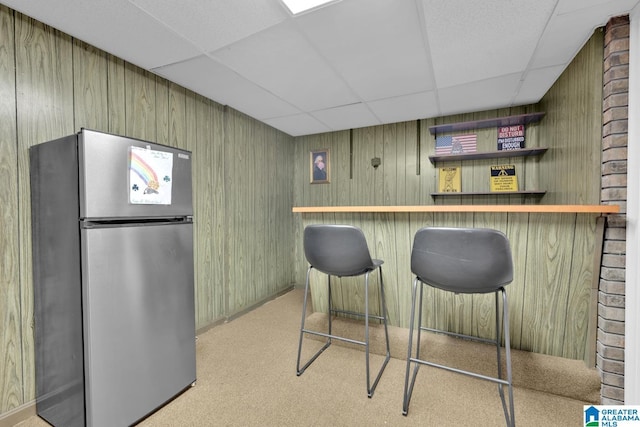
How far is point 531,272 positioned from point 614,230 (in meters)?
0.47

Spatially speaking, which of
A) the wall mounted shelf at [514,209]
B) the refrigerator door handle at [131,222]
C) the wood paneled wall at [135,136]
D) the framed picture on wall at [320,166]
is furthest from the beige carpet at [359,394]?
the framed picture on wall at [320,166]

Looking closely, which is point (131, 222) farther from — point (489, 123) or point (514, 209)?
point (489, 123)

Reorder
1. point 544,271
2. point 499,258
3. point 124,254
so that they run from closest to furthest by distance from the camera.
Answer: point 499,258
point 124,254
point 544,271

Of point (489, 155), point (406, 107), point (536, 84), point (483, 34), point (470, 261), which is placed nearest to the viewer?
point (470, 261)

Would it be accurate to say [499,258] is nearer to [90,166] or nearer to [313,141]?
[90,166]

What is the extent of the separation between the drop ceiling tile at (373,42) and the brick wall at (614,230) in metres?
1.07

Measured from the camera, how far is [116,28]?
1.60 m

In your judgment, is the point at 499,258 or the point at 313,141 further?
the point at 313,141

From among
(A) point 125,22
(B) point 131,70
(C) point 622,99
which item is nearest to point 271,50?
(A) point 125,22

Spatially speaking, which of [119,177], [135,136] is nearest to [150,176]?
[119,177]

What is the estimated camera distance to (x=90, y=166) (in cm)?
128

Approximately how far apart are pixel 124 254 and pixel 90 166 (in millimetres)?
472

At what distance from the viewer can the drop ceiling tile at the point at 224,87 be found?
2074 millimetres

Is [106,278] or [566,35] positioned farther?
[566,35]
